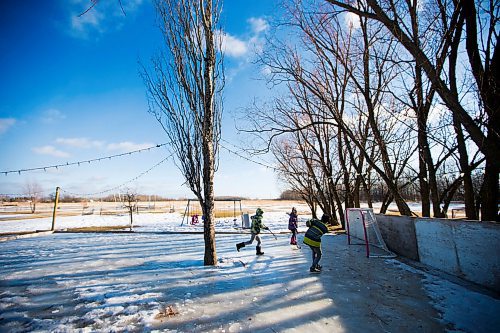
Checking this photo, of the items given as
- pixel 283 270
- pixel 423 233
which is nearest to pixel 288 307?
pixel 283 270

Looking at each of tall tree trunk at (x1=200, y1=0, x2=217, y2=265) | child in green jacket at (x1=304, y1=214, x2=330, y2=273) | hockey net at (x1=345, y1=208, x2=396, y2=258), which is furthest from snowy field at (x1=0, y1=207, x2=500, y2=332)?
hockey net at (x1=345, y1=208, x2=396, y2=258)

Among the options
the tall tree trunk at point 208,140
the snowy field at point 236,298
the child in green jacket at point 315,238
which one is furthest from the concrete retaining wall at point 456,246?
the tall tree trunk at point 208,140

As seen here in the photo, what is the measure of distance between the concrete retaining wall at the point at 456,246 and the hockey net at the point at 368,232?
2.06 feet

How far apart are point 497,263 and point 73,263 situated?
10.3 meters

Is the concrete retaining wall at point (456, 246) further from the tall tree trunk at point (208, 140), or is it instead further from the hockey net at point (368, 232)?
the tall tree trunk at point (208, 140)

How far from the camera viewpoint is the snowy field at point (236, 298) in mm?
3561

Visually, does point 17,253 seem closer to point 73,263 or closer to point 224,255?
point 73,263

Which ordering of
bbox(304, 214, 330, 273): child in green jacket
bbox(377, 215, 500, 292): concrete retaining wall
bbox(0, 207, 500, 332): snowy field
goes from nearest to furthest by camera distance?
bbox(0, 207, 500, 332): snowy field → bbox(377, 215, 500, 292): concrete retaining wall → bbox(304, 214, 330, 273): child in green jacket

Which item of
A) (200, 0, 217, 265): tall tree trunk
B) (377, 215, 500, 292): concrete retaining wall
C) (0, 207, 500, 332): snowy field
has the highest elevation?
(200, 0, 217, 265): tall tree trunk

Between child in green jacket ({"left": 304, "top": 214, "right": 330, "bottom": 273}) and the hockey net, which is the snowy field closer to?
child in green jacket ({"left": 304, "top": 214, "right": 330, "bottom": 273})

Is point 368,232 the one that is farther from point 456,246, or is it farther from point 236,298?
point 236,298

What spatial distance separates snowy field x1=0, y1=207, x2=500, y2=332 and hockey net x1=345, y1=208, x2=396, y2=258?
3.57 feet

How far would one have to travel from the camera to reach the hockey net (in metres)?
8.53

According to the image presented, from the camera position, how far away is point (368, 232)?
34.0 feet
